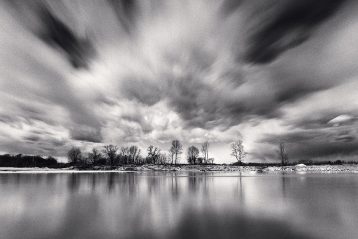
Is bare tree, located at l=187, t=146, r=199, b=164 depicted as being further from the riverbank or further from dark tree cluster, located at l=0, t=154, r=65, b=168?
dark tree cluster, located at l=0, t=154, r=65, b=168

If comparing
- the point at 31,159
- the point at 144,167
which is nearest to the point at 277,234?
the point at 144,167

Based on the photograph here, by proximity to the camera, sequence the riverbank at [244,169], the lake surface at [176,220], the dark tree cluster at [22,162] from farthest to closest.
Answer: the dark tree cluster at [22,162]
the riverbank at [244,169]
the lake surface at [176,220]

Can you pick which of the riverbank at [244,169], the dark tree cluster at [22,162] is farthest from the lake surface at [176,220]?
the dark tree cluster at [22,162]

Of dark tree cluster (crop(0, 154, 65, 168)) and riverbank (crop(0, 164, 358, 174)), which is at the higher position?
dark tree cluster (crop(0, 154, 65, 168))

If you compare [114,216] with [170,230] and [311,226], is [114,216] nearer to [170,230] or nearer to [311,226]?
[170,230]

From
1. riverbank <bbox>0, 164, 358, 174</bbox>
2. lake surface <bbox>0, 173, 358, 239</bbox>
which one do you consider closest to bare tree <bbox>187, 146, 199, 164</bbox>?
riverbank <bbox>0, 164, 358, 174</bbox>

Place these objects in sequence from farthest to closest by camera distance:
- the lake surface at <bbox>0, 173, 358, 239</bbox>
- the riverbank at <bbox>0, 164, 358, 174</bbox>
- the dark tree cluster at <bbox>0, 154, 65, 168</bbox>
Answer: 1. the dark tree cluster at <bbox>0, 154, 65, 168</bbox>
2. the riverbank at <bbox>0, 164, 358, 174</bbox>
3. the lake surface at <bbox>0, 173, 358, 239</bbox>

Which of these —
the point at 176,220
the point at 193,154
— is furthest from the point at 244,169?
the point at 176,220

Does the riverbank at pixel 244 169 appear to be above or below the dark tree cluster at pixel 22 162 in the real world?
below

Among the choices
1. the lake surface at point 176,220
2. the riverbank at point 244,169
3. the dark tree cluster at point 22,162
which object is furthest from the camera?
the dark tree cluster at point 22,162

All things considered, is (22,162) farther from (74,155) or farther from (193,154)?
(193,154)

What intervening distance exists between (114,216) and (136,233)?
323cm

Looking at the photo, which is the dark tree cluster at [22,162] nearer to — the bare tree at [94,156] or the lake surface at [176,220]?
the bare tree at [94,156]

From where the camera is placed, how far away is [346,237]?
845 centimetres
